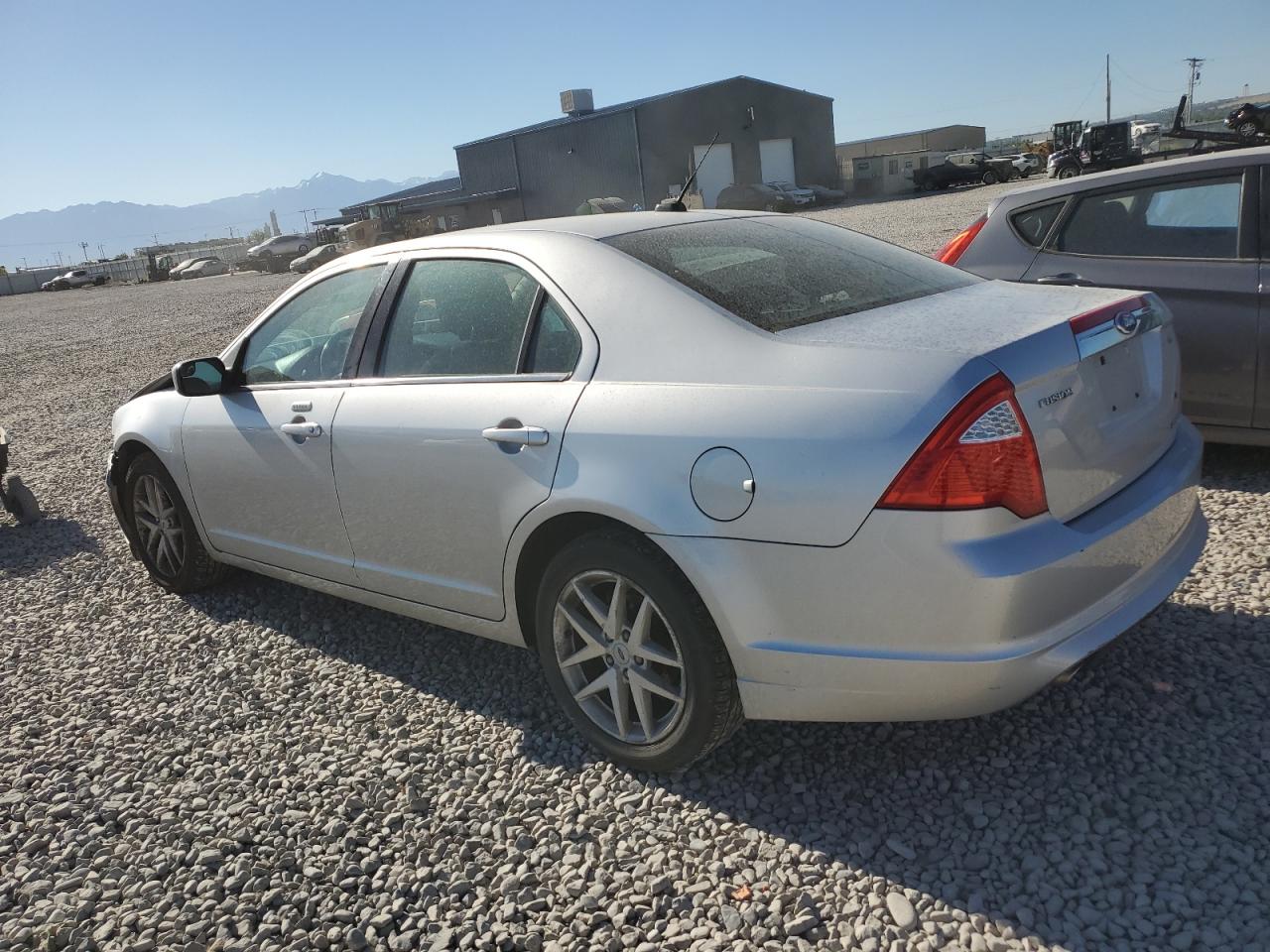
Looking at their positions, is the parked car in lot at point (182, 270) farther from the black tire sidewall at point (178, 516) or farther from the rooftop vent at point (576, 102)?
the black tire sidewall at point (178, 516)

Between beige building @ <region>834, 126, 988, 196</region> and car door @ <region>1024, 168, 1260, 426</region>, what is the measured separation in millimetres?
43467

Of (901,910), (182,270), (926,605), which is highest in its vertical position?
(182,270)

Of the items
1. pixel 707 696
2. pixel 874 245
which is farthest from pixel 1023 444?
pixel 874 245

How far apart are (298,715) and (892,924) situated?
7.42 feet

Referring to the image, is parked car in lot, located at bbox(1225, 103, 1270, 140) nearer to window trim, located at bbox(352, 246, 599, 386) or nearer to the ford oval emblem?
the ford oval emblem

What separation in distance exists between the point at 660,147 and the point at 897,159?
1132 cm

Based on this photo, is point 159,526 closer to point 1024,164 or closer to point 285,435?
point 285,435

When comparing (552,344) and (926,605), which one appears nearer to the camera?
(926,605)

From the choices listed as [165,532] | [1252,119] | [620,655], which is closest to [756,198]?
[1252,119]

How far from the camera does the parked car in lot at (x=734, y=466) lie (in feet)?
7.52

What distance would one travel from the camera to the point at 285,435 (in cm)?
379

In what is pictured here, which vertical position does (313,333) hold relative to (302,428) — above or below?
above

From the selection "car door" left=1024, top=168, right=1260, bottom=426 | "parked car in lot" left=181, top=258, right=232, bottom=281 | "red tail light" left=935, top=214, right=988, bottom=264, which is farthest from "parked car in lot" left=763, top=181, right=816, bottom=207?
"car door" left=1024, top=168, right=1260, bottom=426

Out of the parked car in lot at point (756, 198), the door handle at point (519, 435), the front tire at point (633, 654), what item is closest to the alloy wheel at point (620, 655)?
the front tire at point (633, 654)
